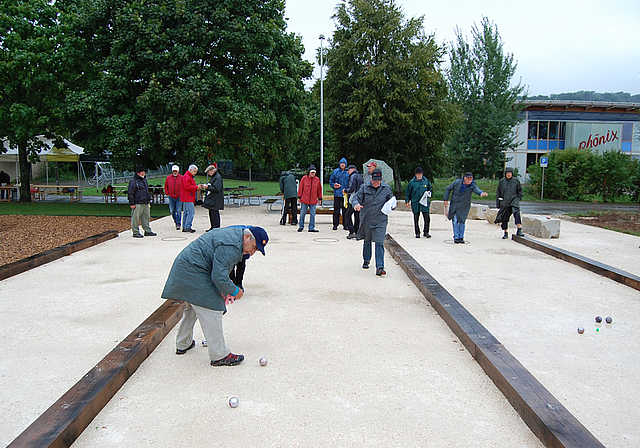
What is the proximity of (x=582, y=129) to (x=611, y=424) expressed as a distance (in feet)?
161

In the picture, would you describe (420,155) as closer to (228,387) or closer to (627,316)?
(627,316)

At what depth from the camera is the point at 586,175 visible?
95.6 ft

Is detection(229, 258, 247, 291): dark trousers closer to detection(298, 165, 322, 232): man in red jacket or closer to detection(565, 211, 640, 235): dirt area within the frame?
detection(298, 165, 322, 232): man in red jacket

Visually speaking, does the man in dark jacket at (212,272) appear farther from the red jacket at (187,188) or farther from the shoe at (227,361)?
the red jacket at (187,188)

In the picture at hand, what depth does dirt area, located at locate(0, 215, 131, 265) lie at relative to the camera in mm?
11039

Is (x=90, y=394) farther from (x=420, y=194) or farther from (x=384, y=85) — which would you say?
(x=384, y=85)

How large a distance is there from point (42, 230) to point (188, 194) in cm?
483

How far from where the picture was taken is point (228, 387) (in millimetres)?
4078

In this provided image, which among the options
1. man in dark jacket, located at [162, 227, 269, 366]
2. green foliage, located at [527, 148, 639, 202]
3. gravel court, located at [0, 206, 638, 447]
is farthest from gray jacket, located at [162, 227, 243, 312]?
green foliage, located at [527, 148, 639, 202]

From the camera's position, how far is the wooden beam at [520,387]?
10.3 ft

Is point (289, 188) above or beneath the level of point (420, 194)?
above

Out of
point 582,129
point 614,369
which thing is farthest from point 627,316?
point 582,129

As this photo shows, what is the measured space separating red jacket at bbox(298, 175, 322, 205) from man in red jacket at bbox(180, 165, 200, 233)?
2890mm

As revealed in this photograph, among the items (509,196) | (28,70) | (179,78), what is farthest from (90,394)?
(28,70)
